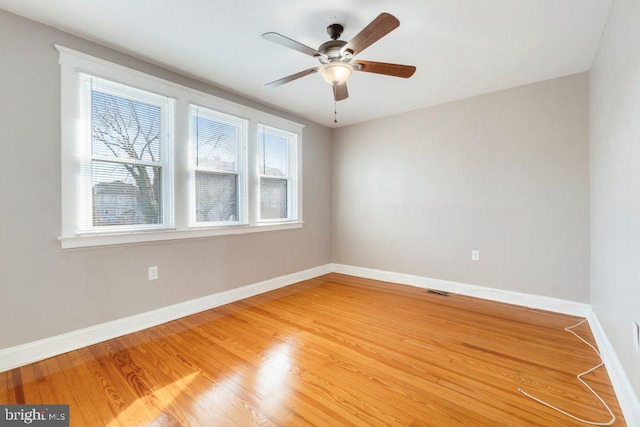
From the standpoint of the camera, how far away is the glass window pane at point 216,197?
10.2ft

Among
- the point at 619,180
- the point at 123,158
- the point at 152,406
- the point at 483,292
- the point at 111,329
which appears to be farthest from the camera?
the point at 483,292

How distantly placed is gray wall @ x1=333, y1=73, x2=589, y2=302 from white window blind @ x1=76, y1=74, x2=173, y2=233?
284cm

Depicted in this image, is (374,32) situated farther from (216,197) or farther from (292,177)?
(292,177)

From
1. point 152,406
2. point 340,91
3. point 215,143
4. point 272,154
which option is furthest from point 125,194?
point 340,91

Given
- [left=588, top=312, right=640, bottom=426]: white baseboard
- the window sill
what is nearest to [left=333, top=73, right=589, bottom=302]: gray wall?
[left=588, top=312, right=640, bottom=426]: white baseboard

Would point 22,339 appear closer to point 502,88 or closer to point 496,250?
point 496,250

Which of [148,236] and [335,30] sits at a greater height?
[335,30]

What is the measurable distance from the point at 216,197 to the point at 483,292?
137 inches

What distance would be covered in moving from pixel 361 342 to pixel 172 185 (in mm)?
2371

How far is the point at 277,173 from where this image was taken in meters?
4.04

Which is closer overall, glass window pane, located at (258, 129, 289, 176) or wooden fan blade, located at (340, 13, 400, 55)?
wooden fan blade, located at (340, 13, 400, 55)

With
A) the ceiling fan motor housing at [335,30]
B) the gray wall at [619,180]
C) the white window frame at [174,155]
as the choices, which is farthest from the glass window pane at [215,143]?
the gray wall at [619,180]

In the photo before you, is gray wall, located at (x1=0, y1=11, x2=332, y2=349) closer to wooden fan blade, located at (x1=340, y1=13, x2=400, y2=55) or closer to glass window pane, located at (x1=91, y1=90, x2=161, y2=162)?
glass window pane, located at (x1=91, y1=90, x2=161, y2=162)

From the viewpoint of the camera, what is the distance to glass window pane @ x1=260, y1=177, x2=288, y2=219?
3.88 metres
